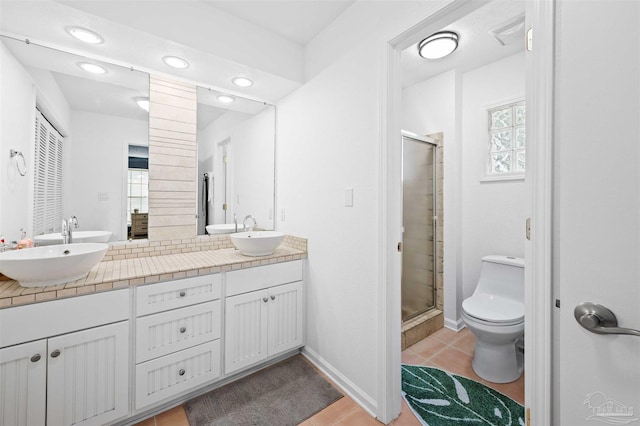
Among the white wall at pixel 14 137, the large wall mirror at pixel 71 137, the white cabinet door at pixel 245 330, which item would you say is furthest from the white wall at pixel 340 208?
the white wall at pixel 14 137

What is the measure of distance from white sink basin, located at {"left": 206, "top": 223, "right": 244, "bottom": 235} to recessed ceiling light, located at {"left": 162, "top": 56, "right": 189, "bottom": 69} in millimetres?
1227

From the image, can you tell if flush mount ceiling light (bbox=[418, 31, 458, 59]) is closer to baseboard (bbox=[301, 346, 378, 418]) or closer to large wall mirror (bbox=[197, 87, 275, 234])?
large wall mirror (bbox=[197, 87, 275, 234])

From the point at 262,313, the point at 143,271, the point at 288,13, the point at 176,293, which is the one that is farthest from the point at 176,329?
the point at 288,13

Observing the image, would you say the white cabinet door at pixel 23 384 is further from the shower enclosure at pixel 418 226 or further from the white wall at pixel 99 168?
the shower enclosure at pixel 418 226

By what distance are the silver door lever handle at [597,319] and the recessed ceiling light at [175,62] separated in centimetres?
243

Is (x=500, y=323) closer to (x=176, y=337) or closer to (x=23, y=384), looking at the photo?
(x=176, y=337)

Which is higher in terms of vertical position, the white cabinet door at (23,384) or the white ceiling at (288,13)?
the white ceiling at (288,13)

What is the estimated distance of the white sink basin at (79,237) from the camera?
1.65 m

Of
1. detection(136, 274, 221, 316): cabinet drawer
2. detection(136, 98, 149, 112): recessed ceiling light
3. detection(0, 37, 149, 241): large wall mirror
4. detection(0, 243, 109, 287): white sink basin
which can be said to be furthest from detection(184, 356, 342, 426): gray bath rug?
detection(136, 98, 149, 112): recessed ceiling light

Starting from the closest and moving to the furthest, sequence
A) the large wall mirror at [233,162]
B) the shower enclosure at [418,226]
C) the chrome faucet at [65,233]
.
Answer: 1. the chrome faucet at [65,233]
2. the large wall mirror at [233,162]
3. the shower enclosure at [418,226]

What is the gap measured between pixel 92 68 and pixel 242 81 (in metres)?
0.98

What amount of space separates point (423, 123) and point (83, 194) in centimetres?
296

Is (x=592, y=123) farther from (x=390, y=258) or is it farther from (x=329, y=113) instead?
(x=329, y=113)

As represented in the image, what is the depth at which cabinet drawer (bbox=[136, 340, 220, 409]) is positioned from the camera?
1.53m
